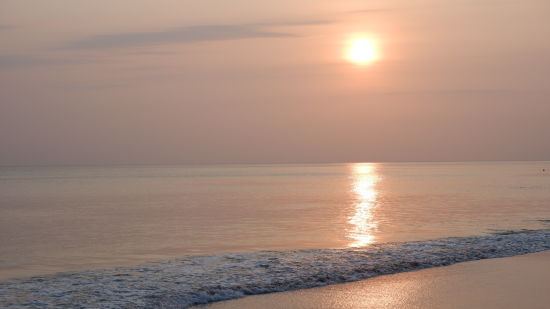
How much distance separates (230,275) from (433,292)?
574cm

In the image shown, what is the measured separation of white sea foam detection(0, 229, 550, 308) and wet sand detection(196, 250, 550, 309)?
0.73 metres

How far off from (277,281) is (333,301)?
2.45 meters

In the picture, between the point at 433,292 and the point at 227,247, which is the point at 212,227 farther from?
the point at 433,292

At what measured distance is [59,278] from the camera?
16828 millimetres

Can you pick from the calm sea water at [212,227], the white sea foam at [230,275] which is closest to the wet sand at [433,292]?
the white sea foam at [230,275]

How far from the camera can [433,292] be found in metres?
14.5

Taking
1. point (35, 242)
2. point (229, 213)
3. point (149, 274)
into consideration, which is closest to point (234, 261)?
point (149, 274)

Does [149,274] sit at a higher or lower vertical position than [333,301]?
higher

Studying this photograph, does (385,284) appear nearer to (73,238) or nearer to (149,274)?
(149,274)

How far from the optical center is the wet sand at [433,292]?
43.9 feet

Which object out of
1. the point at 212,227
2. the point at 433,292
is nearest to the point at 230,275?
the point at 433,292

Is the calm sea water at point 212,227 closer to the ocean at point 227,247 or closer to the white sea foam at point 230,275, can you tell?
the ocean at point 227,247

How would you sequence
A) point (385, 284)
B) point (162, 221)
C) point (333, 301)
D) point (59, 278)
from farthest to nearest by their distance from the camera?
1. point (162, 221)
2. point (59, 278)
3. point (385, 284)
4. point (333, 301)

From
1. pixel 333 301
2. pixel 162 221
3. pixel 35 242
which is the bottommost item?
pixel 333 301
